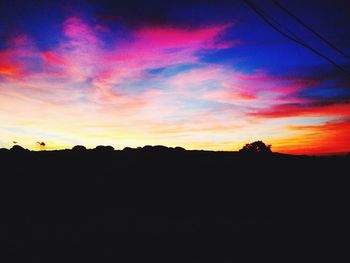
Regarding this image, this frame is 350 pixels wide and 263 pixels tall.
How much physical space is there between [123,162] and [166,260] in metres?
5.17

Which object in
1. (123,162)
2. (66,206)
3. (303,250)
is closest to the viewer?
(303,250)

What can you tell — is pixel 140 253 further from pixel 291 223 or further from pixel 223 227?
pixel 291 223

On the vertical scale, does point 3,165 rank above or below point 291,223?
above

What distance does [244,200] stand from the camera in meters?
10.4

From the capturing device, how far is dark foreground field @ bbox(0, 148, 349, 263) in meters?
6.96

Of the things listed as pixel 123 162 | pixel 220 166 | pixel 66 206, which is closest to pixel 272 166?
pixel 220 166

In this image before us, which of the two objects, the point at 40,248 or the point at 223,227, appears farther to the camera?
the point at 223,227

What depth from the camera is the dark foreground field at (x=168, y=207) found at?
6957 mm

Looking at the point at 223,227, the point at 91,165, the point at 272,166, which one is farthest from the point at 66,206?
the point at 272,166

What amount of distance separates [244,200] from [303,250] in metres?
3.04

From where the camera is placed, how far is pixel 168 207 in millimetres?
9500

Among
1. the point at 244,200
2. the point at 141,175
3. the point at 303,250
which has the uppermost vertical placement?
the point at 141,175

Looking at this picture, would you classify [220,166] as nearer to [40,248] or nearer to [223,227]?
[223,227]

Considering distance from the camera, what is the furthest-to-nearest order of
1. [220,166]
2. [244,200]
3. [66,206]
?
[220,166], [244,200], [66,206]
